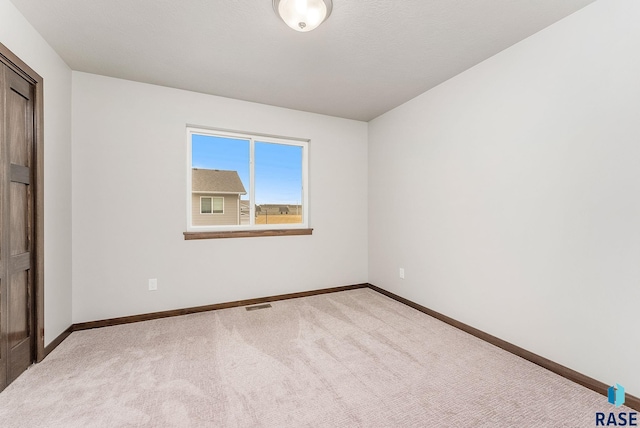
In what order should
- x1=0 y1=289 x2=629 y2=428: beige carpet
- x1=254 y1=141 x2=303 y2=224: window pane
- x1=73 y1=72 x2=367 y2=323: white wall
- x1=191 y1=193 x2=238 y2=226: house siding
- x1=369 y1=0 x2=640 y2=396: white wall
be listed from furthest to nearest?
x1=254 y1=141 x2=303 y2=224: window pane → x1=191 y1=193 x2=238 y2=226: house siding → x1=73 y1=72 x2=367 y2=323: white wall → x1=369 y1=0 x2=640 y2=396: white wall → x1=0 y1=289 x2=629 y2=428: beige carpet

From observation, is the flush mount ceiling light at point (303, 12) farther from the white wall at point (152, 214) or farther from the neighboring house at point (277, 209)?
the neighboring house at point (277, 209)

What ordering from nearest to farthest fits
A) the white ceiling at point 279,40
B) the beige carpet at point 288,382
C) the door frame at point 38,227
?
1. the beige carpet at point 288,382
2. the white ceiling at point 279,40
3. the door frame at point 38,227

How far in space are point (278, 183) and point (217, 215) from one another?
893 millimetres

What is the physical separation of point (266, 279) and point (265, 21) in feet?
8.83

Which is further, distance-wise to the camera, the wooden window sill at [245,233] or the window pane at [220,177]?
the window pane at [220,177]

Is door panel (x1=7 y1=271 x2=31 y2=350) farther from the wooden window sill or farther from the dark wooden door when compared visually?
the wooden window sill

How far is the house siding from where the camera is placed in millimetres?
3187

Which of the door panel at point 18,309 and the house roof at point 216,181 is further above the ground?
the house roof at point 216,181

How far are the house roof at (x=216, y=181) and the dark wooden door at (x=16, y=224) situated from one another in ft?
4.45

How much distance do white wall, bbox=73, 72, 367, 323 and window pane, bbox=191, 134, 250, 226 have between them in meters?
0.20

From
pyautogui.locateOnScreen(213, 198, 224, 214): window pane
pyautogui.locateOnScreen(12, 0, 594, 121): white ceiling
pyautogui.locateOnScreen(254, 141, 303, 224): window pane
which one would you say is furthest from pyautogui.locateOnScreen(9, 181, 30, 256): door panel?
pyautogui.locateOnScreen(254, 141, 303, 224): window pane

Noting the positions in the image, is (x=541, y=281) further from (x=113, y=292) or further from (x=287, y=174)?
(x=113, y=292)

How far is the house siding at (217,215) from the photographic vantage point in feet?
10.5

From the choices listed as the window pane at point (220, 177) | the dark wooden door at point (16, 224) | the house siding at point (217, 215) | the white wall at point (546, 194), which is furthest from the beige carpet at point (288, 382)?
the window pane at point (220, 177)
